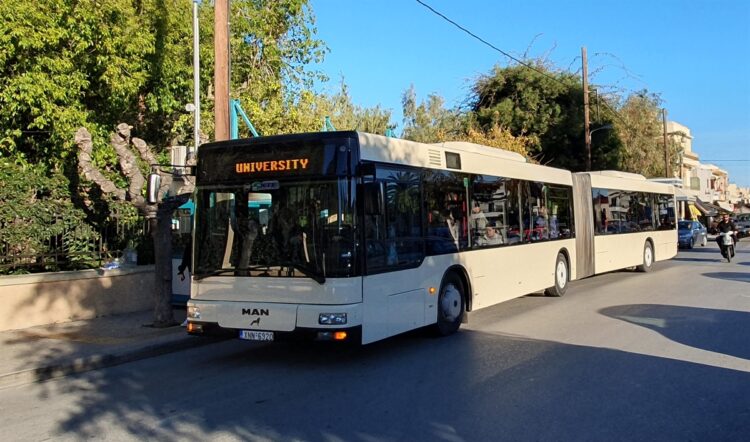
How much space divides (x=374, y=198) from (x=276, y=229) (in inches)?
49.2

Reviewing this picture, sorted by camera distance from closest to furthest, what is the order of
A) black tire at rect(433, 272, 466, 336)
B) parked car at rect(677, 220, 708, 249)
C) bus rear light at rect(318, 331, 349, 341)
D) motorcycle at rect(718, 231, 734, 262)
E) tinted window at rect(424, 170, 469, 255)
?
1. bus rear light at rect(318, 331, 349, 341)
2. tinted window at rect(424, 170, 469, 255)
3. black tire at rect(433, 272, 466, 336)
4. motorcycle at rect(718, 231, 734, 262)
5. parked car at rect(677, 220, 708, 249)

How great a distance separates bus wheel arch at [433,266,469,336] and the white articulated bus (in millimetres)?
23

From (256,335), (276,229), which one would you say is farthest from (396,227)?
(256,335)

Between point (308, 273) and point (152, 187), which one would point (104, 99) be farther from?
point (308, 273)

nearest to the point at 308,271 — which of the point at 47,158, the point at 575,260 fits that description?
the point at 575,260

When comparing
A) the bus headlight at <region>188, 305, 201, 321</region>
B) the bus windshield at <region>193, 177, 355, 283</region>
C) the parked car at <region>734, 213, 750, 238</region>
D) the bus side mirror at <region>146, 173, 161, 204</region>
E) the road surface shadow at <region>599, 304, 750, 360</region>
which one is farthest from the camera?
the parked car at <region>734, 213, 750, 238</region>

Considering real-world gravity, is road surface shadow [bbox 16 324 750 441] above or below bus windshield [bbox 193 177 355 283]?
below

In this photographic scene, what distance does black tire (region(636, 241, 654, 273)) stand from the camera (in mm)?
19766

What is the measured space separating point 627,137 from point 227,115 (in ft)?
113

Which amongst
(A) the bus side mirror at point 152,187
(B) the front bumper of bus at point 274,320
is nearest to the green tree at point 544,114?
(A) the bus side mirror at point 152,187

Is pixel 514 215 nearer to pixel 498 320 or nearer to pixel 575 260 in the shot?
pixel 498 320

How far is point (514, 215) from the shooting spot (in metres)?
11.8

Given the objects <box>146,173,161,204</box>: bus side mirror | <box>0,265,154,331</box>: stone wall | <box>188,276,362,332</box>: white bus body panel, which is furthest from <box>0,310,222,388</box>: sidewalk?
<box>146,173,161,204</box>: bus side mirror

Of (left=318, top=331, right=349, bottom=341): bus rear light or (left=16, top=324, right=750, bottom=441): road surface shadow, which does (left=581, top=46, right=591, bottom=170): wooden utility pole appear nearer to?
(left=16, top=324, right=750, bottom=441): road surface shadow
